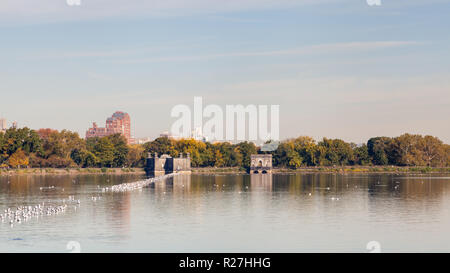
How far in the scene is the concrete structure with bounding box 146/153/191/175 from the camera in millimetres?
149375

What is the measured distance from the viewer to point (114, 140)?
158125 millimetres

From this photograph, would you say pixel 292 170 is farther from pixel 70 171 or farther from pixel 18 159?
pixel 18 159

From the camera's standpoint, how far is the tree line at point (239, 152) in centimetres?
15038

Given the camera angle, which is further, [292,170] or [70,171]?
[292,170]

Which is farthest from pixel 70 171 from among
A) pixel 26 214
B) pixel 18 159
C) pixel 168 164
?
pixel 26 214

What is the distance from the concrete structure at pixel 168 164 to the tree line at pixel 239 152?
499 centimetres

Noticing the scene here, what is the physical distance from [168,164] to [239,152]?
873 inches

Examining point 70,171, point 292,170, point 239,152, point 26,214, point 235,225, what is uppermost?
point 239,152

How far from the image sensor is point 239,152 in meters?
165

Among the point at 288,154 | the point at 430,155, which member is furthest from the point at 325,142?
the point at 430,155

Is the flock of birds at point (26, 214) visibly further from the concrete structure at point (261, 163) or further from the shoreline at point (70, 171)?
the concrete structure at point (261, 163)

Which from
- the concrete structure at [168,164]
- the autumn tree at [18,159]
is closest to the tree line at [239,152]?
the concrete structure at [168,164]
